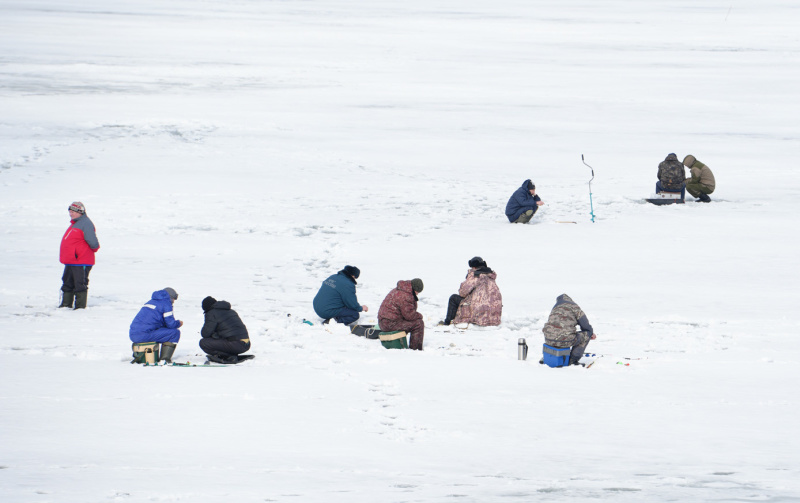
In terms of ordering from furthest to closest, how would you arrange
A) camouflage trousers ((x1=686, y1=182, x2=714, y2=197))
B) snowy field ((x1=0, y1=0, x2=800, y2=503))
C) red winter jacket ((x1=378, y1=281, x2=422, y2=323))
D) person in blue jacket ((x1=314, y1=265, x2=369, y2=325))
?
camouflage trousers ((x1=686, y1=182, x2=714, y2=197))
person in blue jacket ((x1=314, y1=265, x2=369, y2=325))
red winter jacket ((x1=378, y1=281, x2=422, y2=323))
snowy field ((x1=0, y1=0, x2=800, y2=503))

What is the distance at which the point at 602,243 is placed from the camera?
14750mm

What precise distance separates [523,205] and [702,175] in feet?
12.9

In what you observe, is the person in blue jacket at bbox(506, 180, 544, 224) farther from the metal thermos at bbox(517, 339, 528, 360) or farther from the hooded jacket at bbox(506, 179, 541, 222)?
the metal thermos at bbox(517, 339, 528, 360)

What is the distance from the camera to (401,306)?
30.5 feet

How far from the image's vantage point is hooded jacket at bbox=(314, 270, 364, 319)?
10188 millimetres

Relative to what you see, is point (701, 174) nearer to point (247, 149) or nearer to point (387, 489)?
point (247, 149)

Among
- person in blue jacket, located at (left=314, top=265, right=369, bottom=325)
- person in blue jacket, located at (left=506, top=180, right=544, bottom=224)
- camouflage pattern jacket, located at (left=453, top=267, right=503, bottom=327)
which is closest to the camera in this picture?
person in blue jacket, located at (left=314, top=265, right=369, bottom=325)

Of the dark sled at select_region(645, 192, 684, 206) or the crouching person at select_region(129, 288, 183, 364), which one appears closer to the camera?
the crouching person at select_region(129, 288, 183, 364)

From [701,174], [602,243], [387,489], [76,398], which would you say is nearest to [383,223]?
[602,243]

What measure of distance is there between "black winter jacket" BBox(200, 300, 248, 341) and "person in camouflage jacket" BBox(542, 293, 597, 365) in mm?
3019

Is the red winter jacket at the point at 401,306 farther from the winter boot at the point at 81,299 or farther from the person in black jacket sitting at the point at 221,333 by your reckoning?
the winter boot at the point at 81,299

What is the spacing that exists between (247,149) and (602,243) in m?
10.4

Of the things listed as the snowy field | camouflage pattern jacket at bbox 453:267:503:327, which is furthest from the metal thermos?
camouflage pattern jacket at bbox 453:267:503:327

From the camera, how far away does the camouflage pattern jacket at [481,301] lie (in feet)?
34.2
